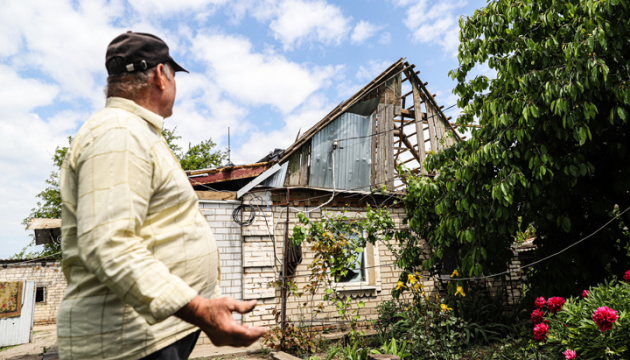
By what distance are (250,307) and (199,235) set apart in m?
0.31

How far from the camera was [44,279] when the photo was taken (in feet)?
52.7

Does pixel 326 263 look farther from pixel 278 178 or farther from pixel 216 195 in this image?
pixel 216 195

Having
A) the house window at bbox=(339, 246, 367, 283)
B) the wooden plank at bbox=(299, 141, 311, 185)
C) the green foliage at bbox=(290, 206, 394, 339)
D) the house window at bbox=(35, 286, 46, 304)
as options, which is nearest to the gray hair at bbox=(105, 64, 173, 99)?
the green foliage at bbox=(290, 206, 394, 339)

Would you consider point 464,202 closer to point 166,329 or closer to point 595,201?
point 595,201

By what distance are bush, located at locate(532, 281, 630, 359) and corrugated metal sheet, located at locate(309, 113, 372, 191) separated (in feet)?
17.5

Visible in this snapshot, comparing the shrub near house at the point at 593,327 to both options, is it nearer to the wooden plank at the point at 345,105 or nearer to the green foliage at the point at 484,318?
the green foliage at the point at 484,318

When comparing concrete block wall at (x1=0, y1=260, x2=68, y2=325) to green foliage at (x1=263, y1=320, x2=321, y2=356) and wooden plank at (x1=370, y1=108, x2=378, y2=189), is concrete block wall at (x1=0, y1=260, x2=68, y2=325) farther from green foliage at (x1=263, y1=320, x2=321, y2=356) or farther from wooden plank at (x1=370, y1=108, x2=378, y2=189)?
wooden plank at (x1=370, y1=108, x2=378, y2=189)

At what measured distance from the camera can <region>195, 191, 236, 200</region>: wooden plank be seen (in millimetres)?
7653

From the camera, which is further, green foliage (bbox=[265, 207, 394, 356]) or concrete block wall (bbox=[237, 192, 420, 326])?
concrete block wall (bbox=[237, 192, 420, 326])

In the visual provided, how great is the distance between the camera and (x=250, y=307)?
1099 mm

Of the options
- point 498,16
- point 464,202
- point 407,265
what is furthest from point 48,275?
point 498,16

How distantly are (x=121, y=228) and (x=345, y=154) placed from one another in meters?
8.42

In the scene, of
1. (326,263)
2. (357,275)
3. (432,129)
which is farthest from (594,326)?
(432,129)

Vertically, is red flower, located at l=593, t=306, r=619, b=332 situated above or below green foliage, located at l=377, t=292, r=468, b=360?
above
